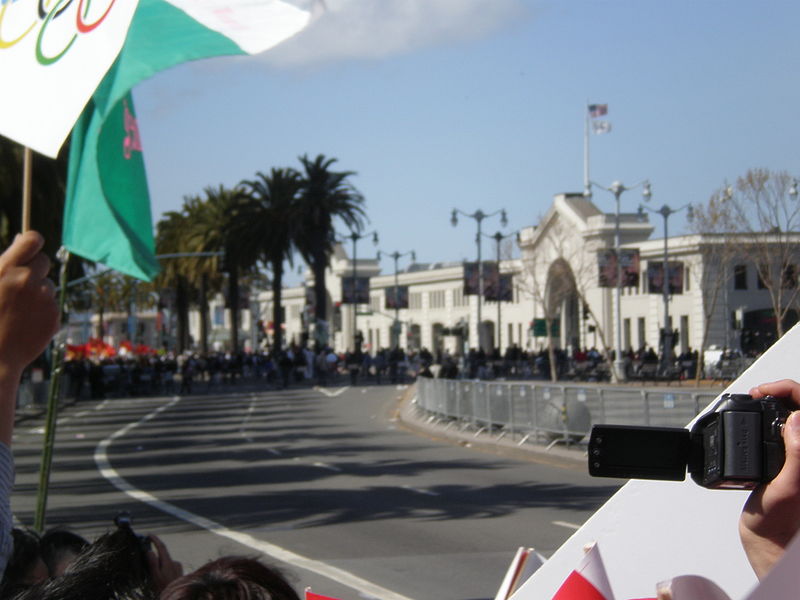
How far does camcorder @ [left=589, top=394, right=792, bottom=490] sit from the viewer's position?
163cm

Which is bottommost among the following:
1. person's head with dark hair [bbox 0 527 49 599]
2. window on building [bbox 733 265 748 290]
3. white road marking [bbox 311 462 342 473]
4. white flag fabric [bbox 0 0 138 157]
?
white road marking [bbox 311 462 342 473]

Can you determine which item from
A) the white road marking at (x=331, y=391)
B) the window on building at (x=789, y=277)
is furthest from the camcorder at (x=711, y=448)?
the white road marking at (x=331, y=391)

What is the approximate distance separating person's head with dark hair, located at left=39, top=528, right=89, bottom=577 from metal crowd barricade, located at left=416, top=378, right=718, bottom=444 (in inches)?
522

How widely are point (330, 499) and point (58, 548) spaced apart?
39.9 feet

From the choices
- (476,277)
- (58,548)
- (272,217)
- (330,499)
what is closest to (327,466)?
(330,499)

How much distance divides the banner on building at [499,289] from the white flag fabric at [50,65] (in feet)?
243

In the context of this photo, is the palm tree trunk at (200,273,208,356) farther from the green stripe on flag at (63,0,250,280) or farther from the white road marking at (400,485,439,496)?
the green stripe on flag at (63,0,250,280)

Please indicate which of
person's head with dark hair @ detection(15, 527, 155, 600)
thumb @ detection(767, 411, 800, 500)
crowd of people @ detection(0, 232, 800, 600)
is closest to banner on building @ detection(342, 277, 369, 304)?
crowd of people @ detection(0, 232, 800, 600)

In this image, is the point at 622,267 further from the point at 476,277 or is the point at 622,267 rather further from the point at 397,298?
the point at 397,298

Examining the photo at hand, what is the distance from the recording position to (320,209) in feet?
198

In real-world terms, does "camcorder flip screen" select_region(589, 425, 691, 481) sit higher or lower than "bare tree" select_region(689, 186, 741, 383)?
lower

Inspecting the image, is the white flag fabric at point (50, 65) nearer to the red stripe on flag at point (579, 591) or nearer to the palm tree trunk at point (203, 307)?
the red stripe on flag at point (579, 591)

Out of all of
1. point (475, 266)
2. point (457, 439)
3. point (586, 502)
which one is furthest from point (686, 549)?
point (475, 266)

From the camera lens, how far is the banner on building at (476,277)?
76.4 metres
